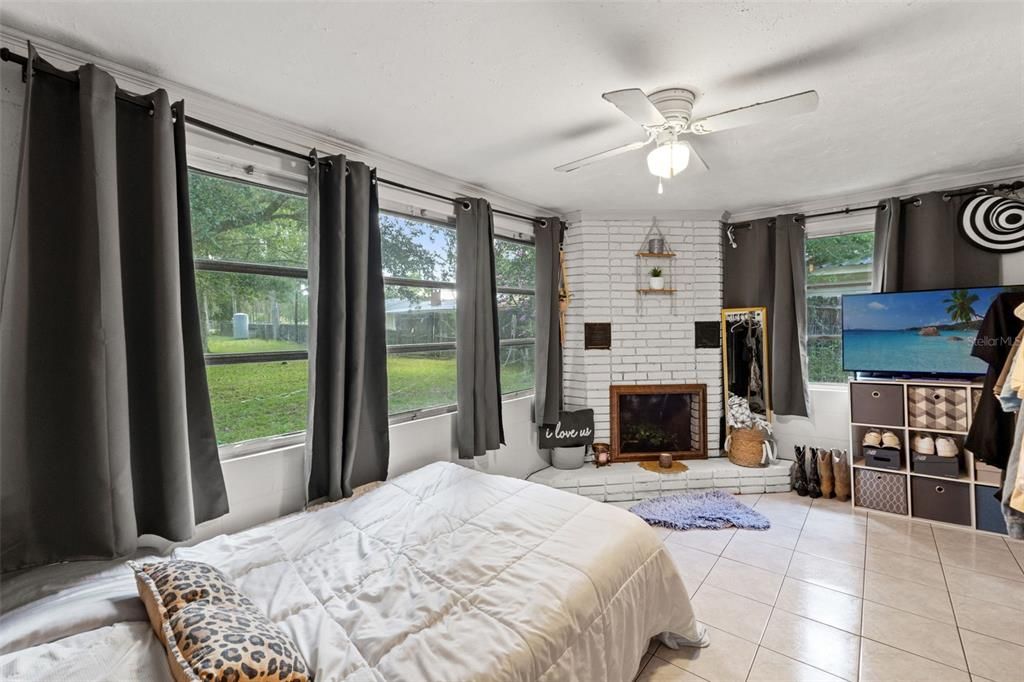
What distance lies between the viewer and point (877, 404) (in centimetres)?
322

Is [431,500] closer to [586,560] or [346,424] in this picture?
[346,424]

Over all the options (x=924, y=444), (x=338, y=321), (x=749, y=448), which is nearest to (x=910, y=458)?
(x=924, y=444)

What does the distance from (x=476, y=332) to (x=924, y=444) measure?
3130 mm

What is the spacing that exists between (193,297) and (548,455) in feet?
9.59

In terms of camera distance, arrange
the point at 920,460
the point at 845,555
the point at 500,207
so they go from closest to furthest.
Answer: the point at 845,555
the point at 920,460
the point at 500,207

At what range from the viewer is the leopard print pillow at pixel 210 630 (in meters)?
0.98

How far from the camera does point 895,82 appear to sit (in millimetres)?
1836

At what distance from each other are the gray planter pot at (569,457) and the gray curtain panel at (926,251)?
2.54 metres

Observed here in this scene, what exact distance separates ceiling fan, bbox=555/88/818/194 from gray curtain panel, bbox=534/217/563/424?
1.74 m

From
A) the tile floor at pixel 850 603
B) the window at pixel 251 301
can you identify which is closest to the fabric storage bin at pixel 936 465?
the tile floor at pixel 850 603

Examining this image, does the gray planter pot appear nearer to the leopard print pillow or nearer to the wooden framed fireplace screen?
the wooden framed fireplace screen

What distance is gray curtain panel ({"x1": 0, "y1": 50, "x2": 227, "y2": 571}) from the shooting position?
147cm

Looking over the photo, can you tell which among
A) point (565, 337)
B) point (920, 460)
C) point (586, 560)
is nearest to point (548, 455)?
point (565, 337)

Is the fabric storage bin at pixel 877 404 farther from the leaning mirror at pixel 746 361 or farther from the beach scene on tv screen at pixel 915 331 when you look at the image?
the leaning mirror at pixel 746 361
